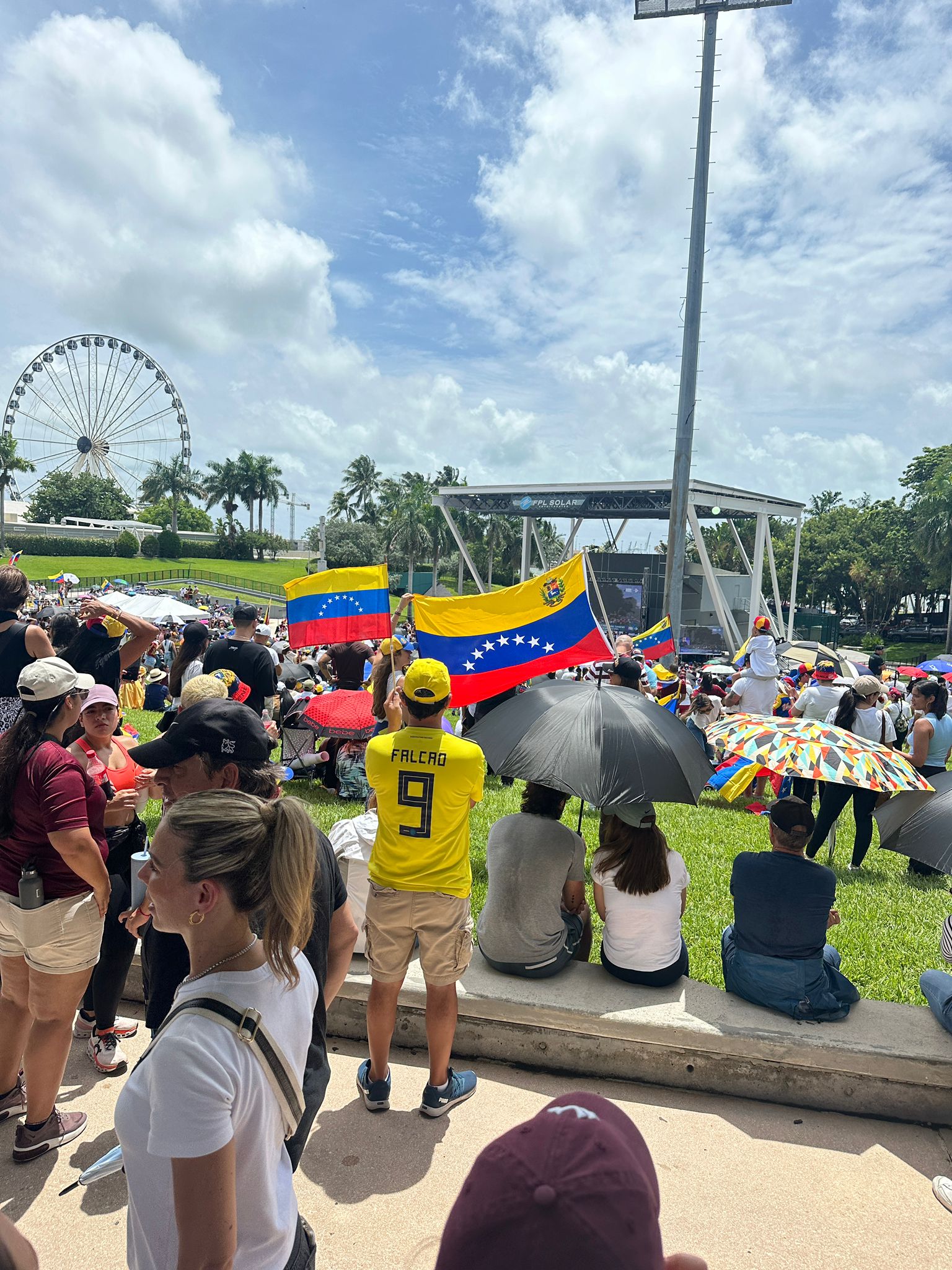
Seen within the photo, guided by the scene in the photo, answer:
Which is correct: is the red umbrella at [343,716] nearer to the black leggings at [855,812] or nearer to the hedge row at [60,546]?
the black leggings at [855,812]

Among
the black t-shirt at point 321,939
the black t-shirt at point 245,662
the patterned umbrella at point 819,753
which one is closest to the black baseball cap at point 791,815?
the patterned umbrella at point 819,753

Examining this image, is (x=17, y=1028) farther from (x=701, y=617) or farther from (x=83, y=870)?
(x=701, y=617)

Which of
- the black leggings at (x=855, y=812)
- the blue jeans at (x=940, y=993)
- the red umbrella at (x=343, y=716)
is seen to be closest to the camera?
the blue jeans at (x=940, y=993)

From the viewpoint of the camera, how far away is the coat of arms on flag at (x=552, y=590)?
273 inches

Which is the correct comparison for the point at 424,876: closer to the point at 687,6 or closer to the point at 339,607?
the point at 339,607

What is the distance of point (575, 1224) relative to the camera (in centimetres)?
91

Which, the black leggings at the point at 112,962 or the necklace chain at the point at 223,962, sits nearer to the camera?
the necklace chain at the point at 223,962

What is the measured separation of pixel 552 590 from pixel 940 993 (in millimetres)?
4209

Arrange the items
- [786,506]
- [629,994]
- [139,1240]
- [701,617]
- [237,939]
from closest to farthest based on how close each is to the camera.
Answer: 1. [139,1240]
2. [237,939]
3. [629,994]
4. [786,506]
5. [701,617]

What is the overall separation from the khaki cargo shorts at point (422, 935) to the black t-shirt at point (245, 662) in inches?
127

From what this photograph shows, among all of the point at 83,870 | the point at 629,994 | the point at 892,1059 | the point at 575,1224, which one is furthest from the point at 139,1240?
the point at 892,1059

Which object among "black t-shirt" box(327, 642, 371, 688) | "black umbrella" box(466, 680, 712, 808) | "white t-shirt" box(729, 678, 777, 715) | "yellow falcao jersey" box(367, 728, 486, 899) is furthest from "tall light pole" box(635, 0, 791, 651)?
"yellow falcao jersey" box(367, 728, 486, 899)

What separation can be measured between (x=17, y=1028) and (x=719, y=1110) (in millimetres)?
2841

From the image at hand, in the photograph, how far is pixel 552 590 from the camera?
6969 mm
